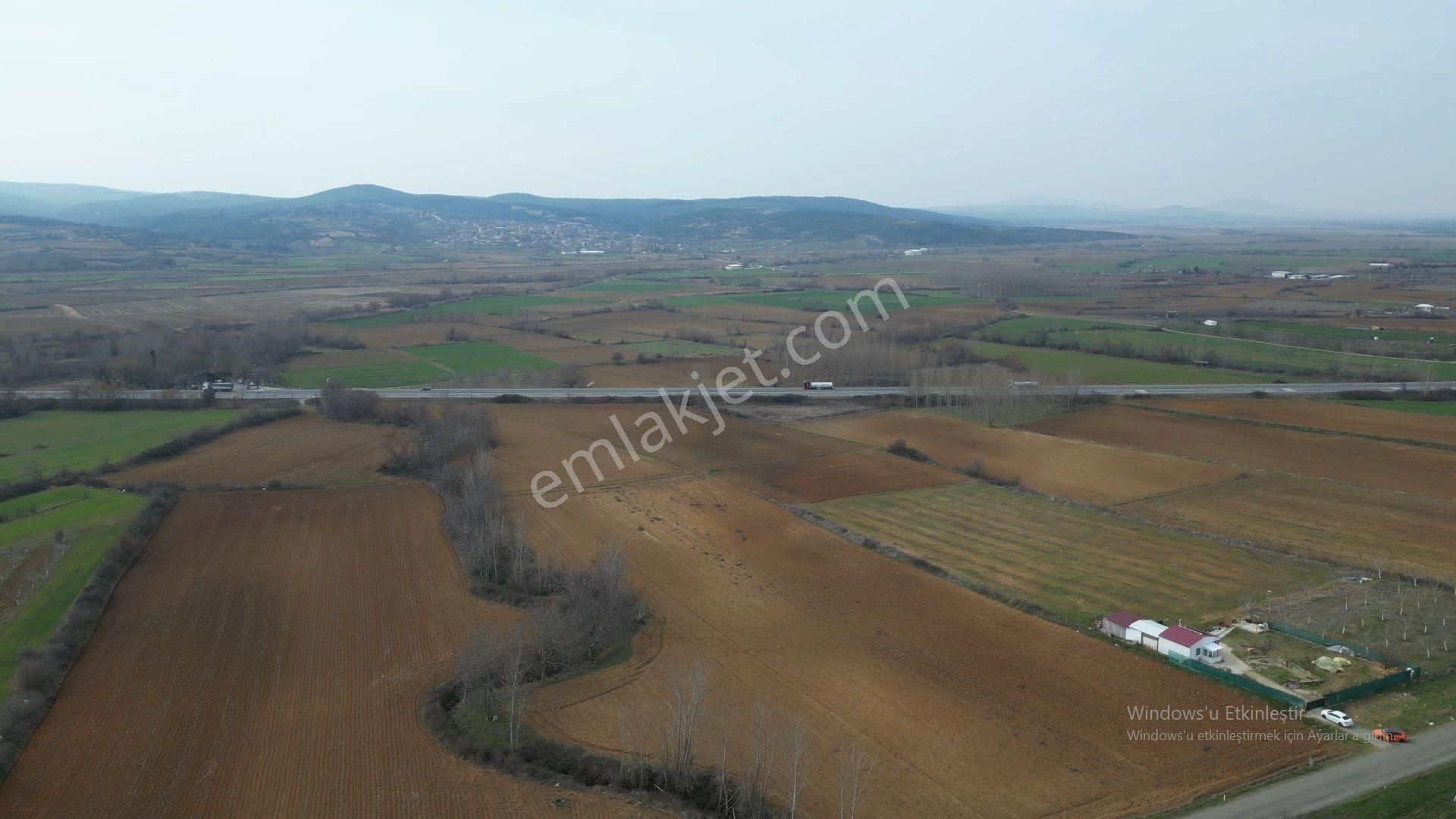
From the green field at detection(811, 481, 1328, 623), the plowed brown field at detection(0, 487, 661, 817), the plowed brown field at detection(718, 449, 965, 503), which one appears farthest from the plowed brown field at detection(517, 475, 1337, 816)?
the plowed brown field at detection(718, 449, 965, 503)

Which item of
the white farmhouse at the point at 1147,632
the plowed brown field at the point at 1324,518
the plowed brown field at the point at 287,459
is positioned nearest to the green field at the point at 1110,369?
the plowed brown field at the point at 1324,518

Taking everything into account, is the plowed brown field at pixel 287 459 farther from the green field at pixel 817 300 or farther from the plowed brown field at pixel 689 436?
the green field at pixel 817 300

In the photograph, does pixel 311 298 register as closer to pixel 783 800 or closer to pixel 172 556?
pixel 172 556

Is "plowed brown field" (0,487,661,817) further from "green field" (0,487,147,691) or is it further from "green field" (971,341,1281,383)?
"green field" (971,341,1281,383)

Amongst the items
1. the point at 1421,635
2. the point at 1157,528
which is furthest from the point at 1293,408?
the point at 1421,635

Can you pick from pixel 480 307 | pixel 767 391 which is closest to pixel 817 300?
pixel 480 307
